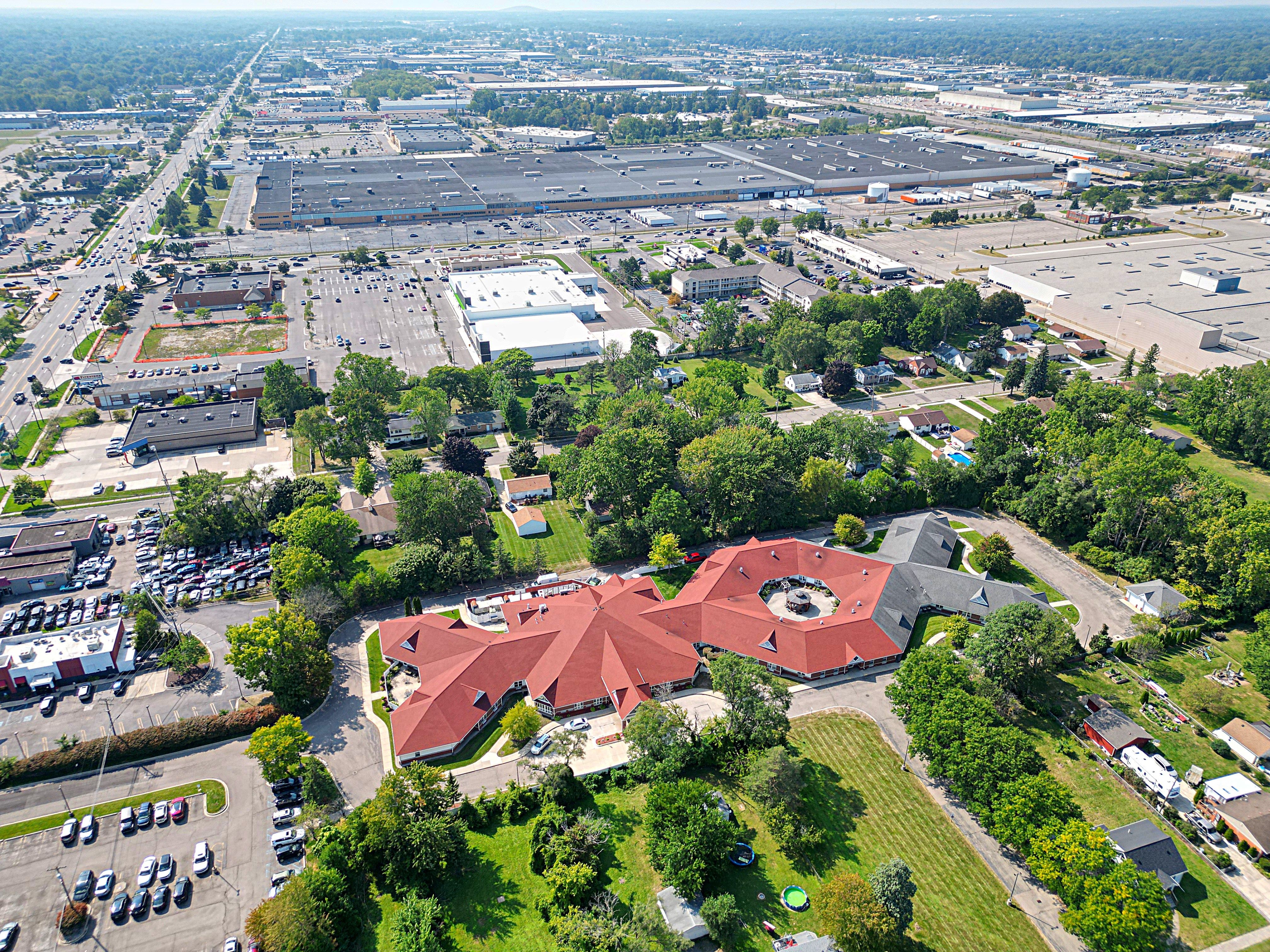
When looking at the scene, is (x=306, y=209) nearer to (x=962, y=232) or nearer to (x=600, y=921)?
(x=962, y=232)

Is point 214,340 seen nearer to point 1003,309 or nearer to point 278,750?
point 278,750

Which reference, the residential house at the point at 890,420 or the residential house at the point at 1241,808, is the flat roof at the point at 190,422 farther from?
the residential house at the point at 1241,808

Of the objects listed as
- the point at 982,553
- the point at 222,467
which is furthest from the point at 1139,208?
the point at 222,467

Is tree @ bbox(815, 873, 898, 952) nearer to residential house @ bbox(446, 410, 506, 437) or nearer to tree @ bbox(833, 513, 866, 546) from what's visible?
tree @ bbox(833, 513, 866, 546)

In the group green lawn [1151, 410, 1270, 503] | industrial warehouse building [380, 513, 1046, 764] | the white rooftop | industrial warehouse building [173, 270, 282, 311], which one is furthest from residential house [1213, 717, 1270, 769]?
industrial warehouse building [173, 270, 282, 311]

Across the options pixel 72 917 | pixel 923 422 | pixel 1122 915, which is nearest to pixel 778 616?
pixel 1122 915

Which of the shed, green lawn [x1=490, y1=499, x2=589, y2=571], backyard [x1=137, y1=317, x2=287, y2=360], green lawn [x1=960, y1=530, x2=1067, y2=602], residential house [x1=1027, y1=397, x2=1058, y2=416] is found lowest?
green lawn [x1=490, y1=499, x2=589, y2=571]

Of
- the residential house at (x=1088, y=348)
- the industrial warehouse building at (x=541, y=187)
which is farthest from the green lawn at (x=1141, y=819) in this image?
the industrial warehouse building at (x=541, y=187)
